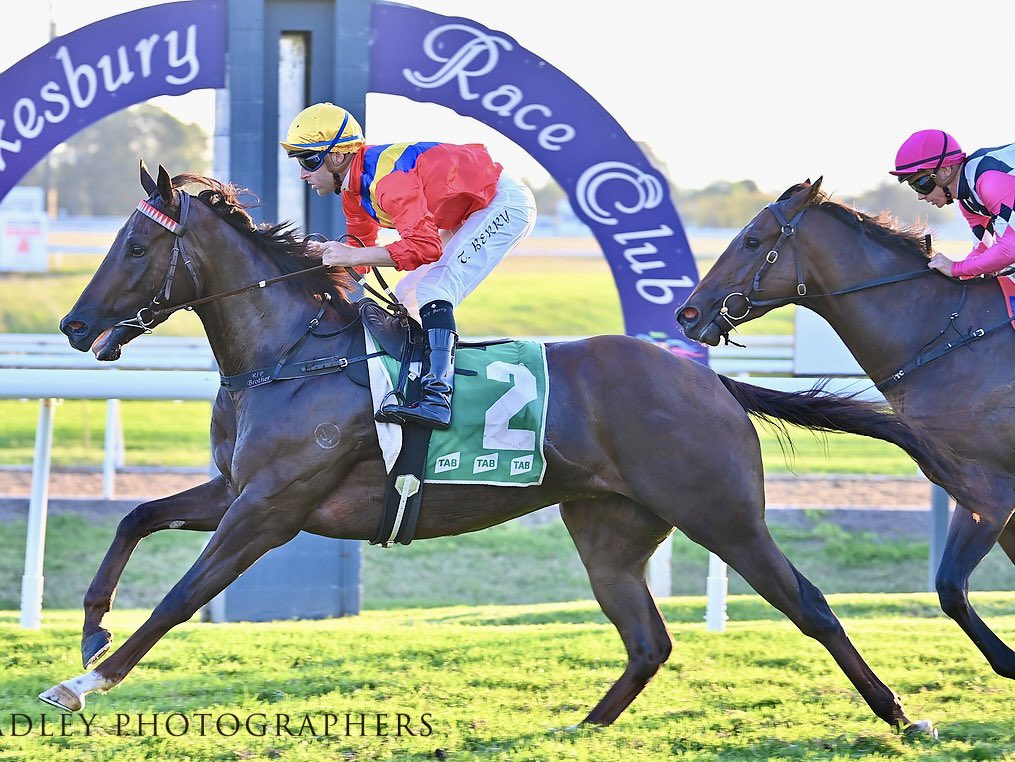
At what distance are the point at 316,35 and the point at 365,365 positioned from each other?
276cm

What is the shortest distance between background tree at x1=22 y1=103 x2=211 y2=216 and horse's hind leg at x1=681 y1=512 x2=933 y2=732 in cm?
3244

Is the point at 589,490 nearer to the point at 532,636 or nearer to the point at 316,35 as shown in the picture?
the point at 532,636

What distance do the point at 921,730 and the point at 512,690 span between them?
1469 mm

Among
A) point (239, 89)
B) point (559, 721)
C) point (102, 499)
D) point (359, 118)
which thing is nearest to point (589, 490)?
point (559, 721)

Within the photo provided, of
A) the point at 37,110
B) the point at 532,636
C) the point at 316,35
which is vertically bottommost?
the point at 532,636

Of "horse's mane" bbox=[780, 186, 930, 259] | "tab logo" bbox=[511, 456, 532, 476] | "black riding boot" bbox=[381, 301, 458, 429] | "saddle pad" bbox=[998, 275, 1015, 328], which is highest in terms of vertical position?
"horse's mane" bbox=[780, 186, 930, 259]

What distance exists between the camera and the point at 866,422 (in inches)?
177

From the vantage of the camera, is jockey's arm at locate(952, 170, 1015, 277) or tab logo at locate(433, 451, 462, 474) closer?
tab logo at locate(433, 451, 462, 474)

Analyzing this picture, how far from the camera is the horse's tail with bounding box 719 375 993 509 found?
14.6 ft

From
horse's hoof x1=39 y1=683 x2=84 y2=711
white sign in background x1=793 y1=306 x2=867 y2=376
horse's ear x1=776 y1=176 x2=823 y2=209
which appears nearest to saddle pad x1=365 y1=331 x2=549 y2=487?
horse's hoof x1=39 y1=683 x2=84 y2=711

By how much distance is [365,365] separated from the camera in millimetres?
4230

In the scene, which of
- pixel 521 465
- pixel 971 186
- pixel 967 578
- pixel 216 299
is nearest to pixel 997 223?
pixel 971 186

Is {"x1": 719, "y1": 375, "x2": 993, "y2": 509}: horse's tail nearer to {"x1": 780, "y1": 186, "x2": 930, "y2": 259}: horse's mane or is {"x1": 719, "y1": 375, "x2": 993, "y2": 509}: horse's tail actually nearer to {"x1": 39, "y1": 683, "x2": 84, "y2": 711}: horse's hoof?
{"x1": 780, "y1": 186, "x2": 930, "y2": 259}: horse's mane

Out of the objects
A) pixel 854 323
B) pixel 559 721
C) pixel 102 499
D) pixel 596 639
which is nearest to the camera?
pixel 559 721
